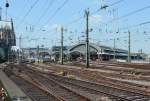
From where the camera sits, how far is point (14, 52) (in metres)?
166

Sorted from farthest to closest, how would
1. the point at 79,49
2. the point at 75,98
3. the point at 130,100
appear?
the point at 79,49
the point at 75,98
the point at 130,100

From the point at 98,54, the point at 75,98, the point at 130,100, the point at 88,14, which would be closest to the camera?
the point at 130,100

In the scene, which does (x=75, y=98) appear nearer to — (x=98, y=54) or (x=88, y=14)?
(x=88, y=14)

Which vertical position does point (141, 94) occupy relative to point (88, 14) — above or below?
below

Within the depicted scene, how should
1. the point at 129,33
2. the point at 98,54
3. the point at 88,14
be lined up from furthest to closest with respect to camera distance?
the point at 98,54 → the point at 129,33 → the point at 88,14

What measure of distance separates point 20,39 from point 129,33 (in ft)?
146

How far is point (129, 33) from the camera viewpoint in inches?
4060

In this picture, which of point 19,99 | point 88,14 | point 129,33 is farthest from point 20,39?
point 19,99

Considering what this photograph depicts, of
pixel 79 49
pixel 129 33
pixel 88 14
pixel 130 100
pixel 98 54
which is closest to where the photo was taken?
pixel 130 100

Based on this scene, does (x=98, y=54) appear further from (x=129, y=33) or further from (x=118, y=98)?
(x=118, y=98)

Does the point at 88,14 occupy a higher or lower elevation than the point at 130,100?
higher

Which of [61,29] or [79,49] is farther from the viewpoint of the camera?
[79,49]

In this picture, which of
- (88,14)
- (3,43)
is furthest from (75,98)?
(3,43)

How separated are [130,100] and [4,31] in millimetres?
130665
